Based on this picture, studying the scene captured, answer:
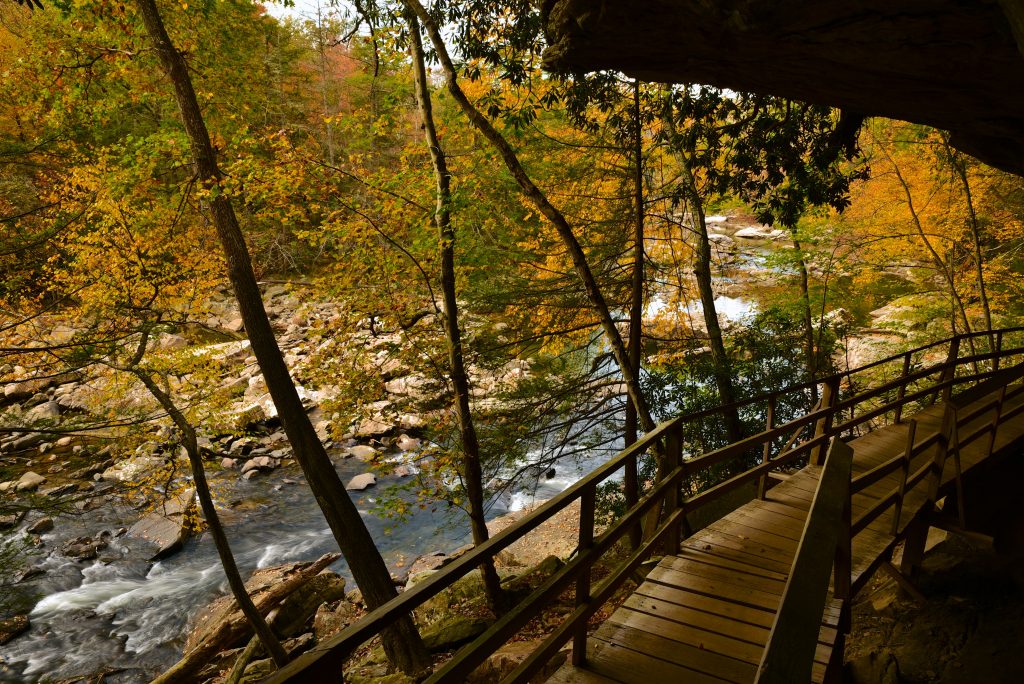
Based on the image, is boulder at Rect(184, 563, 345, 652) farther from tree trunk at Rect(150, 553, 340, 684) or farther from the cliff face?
the cliff face

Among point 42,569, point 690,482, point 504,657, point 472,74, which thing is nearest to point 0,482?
point 42,569

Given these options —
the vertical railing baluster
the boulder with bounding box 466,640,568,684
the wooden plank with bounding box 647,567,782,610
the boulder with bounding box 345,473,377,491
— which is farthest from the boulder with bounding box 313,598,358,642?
the vertical railing baluster

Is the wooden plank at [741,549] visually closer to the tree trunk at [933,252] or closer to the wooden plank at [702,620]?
the wooden plank at [702,620]

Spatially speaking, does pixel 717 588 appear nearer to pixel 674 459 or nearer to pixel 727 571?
pixel 727 571

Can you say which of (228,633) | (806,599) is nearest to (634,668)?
(806,599)

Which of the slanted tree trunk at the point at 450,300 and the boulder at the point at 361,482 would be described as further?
the boulder at the point at 361,482

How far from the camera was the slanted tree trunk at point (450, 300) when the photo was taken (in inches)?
306

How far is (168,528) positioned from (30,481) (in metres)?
4.20

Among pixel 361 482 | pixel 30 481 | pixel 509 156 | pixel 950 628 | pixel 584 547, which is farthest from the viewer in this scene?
pixel 361 482

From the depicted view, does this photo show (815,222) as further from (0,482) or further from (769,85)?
(0,482)

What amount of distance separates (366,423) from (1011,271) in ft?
64.1

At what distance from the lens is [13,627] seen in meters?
10.1

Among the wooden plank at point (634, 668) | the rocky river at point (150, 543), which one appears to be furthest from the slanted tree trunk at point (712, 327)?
the wooden plank at point (634, 668)

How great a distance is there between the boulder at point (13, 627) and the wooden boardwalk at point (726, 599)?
498 inches
